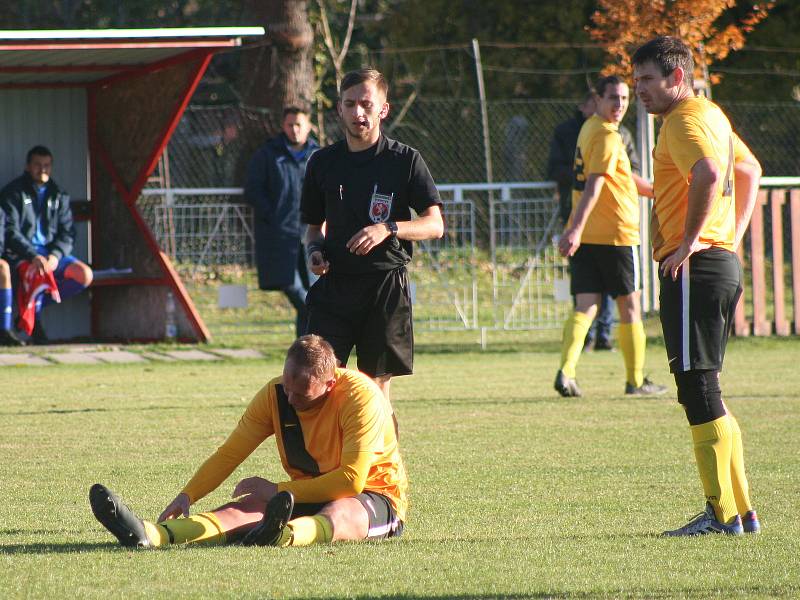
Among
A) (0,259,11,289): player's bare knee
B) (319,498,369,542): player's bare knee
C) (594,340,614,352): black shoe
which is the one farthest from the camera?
(594,340,614,352): black shoe

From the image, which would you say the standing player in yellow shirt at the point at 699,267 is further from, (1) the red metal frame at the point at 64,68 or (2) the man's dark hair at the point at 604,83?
(1) the red metal frame at the point at 64,68

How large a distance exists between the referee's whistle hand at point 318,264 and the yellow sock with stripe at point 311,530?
140cm

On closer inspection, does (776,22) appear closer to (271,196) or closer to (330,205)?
(271,196)

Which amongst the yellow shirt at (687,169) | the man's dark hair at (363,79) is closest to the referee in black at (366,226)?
the man's dark hair at (363,79)

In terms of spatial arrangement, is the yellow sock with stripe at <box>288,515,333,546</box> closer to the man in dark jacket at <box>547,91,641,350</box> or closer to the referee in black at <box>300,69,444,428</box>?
the referee in black at <box>300,69,444,428</box>

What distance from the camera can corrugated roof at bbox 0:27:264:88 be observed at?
12242mm

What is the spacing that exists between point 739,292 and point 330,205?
1.93 m

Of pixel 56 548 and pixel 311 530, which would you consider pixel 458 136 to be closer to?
pixel 311 530

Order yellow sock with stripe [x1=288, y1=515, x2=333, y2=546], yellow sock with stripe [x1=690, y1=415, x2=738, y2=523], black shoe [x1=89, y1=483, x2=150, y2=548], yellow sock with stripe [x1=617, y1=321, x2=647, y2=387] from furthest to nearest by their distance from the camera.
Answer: yellow sock with stripe [x1=617, y1=321, x2=647, y2=387], yellow sock with stripe [x1=690, y1=415, x2=738, y2=523], yellow sock with stripe [x1=288, y1=515, x2=333, y2=546], black shoe [x1=89, y1=483, x2=150, y2=548]

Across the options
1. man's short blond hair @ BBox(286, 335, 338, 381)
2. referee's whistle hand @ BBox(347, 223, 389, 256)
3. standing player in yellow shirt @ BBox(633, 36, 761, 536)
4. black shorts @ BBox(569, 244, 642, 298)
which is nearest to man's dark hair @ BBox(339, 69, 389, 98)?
referee's whistle hand @ BBox(347, 223, 389, 256)

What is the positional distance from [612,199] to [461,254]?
5347 mm

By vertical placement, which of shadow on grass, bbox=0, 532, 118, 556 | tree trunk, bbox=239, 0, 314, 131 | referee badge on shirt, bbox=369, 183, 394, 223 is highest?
tree trunk, bbox=239, 0, 314, 131

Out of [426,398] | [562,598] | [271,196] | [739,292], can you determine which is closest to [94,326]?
[271,196]

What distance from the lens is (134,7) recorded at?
30.2 meters
